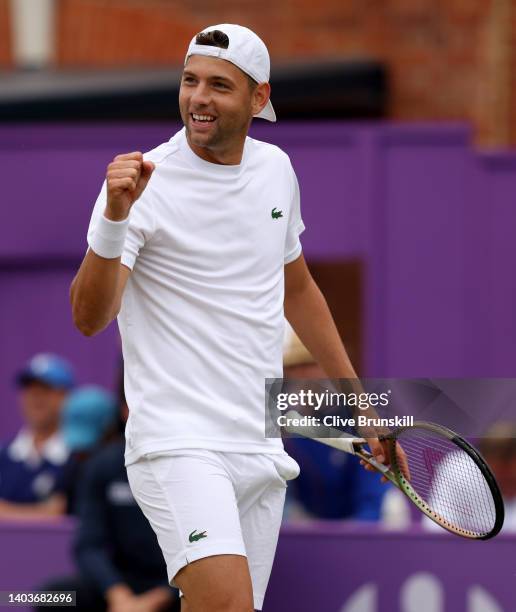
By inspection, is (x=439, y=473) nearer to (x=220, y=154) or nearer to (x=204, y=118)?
(x=220, y=154)

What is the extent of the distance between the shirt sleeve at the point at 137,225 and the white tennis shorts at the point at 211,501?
0.56 metres

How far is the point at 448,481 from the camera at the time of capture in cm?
462

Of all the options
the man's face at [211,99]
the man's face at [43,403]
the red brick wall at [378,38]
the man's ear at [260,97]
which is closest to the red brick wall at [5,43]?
the red brick wall at [378,38]

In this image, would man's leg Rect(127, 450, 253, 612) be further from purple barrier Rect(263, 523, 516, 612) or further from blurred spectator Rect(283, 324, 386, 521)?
blurred spectator Rect(283, 324, 386, 521)

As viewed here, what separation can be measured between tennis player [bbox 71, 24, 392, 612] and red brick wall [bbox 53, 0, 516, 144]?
7346mm

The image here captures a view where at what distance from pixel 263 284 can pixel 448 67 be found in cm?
764

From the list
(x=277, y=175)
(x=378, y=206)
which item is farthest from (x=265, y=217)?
(x=378, y=206)

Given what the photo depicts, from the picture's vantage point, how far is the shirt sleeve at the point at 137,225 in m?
4.23

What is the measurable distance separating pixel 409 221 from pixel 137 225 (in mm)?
7131

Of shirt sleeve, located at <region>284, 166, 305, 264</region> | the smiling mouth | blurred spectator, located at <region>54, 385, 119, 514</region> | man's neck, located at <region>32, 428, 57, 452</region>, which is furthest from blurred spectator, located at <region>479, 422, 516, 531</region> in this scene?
the smiling mouth

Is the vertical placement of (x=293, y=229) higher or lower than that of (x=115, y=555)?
higher

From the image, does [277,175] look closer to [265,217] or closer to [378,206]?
[265,217]

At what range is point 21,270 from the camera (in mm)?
11898

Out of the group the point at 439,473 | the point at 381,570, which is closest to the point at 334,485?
the point at 381,570
